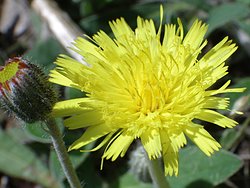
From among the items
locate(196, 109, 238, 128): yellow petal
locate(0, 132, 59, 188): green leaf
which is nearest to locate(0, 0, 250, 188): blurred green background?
locate(0, 132, 59, 188): green leaf

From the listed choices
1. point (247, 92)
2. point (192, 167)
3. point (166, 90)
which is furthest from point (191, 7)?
point (166, 90)

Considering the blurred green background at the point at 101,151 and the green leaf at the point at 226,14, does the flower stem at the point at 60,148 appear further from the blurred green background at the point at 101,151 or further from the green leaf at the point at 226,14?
the green leaf at the point at 226,14

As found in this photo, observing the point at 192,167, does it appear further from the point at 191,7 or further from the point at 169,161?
the point at 191,7

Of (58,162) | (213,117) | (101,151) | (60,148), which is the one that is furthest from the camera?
(101,151)

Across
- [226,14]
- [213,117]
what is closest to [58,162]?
[213,117]

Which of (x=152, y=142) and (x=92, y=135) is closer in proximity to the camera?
(x=152, y=142)

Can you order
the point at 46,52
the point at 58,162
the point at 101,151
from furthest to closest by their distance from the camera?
the point at 46,52 → the point at 101,151 → the point at 58,162

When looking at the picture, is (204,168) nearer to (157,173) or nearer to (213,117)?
(157,173)
